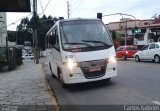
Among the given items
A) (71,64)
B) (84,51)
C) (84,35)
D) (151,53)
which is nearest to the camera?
(71,64)

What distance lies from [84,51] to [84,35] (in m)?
0.83

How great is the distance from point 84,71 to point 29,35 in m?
87.6

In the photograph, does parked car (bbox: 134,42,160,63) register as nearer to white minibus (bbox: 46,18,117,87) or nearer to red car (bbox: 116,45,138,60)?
red car (bbox: 116,45,138,60)

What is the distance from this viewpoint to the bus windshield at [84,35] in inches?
476

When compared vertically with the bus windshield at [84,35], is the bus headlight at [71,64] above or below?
below

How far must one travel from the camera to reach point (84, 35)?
12.4 meters

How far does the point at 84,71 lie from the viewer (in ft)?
38.1

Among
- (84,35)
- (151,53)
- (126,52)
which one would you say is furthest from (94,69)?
(126,52)

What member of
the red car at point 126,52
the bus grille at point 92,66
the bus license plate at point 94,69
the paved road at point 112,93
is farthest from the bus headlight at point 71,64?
the red car at point 126,52

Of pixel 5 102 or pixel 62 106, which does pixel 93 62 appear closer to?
pixel 62 106

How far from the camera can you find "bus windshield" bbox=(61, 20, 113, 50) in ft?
39.7

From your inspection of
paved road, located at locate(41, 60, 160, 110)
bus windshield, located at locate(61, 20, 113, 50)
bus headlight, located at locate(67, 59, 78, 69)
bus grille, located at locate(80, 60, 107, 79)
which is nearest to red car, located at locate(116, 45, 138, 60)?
paved road, located at locate(41, 60, 160, 110)

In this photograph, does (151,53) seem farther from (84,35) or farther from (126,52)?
(84,35)

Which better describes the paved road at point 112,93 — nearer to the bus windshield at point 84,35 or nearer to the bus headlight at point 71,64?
the bus headlight at point 71,64
